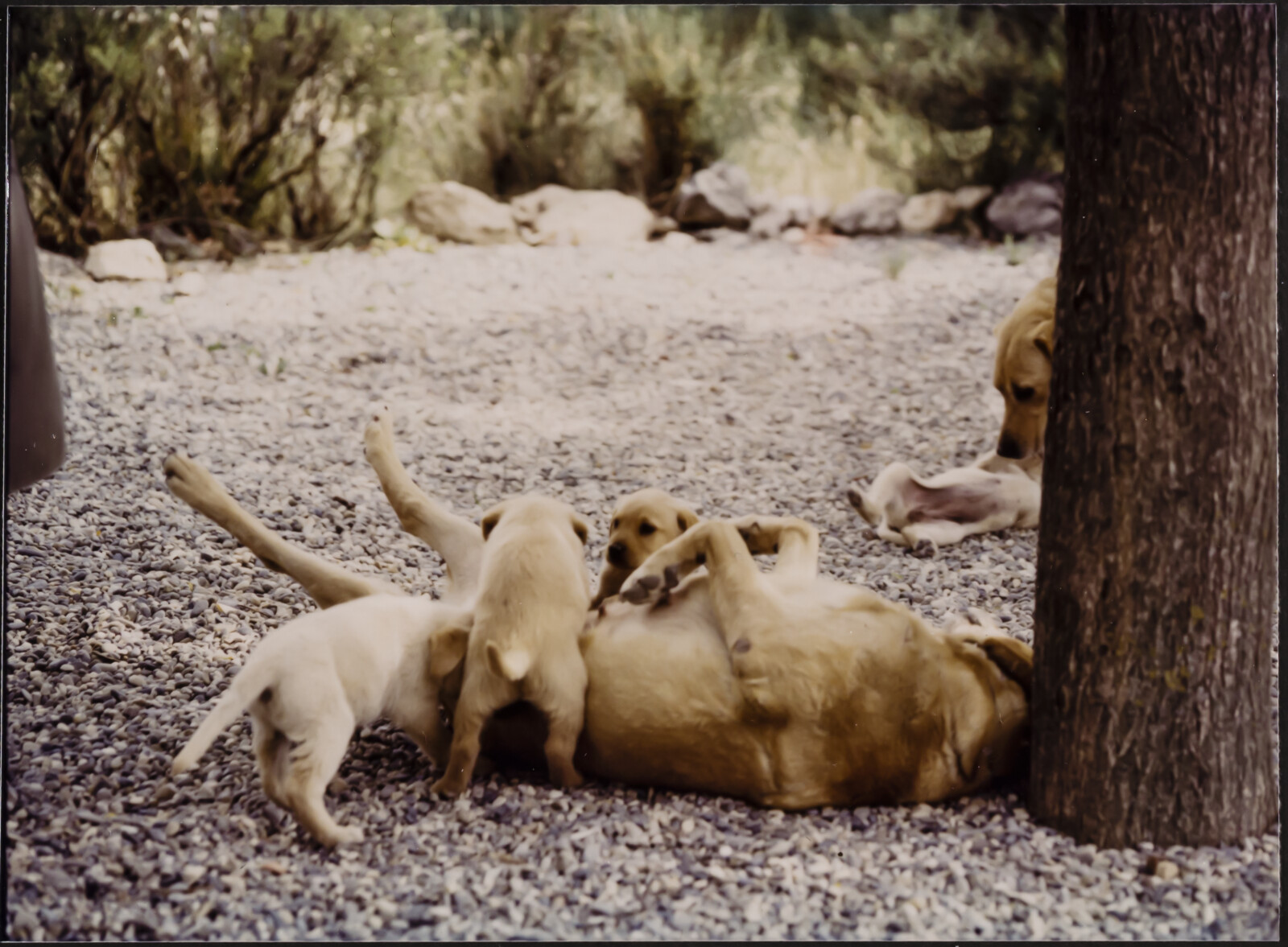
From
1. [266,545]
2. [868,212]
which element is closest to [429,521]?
[266,545]

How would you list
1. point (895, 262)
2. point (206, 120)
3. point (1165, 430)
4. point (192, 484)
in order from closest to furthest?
point (1165, 430), point (192, 484), point (206, 120), point (895, 262)

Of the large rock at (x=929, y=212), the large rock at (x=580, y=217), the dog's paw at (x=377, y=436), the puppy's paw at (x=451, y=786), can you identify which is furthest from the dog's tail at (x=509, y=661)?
the large rock at (x=929, y=212)

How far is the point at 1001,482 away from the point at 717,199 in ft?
5.10

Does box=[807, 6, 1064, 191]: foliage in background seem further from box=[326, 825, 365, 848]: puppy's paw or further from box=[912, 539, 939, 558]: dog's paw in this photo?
box=[326, 825, 365, 848]: puppy's paw

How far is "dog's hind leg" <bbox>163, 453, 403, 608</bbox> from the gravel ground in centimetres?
39

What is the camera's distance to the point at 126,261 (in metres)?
3.79

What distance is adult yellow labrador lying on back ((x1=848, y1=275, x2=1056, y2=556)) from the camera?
4.32 meters

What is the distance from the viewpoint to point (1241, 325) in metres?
2.43

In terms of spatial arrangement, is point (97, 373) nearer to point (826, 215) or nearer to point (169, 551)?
point (169, 551)

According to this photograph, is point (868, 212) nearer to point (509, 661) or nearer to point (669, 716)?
point (669, 716)

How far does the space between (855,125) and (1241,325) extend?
205 centimetres

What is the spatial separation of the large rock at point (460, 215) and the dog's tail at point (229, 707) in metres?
2.26

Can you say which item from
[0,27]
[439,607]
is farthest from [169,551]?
[0,27]

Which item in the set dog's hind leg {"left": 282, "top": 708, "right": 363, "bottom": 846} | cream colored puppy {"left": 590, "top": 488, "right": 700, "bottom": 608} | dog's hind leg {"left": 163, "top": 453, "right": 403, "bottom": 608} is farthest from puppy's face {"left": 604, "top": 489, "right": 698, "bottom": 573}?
dog's hind leg {"left": 282, "top": 708, "right": 363, "bottom": 846}
